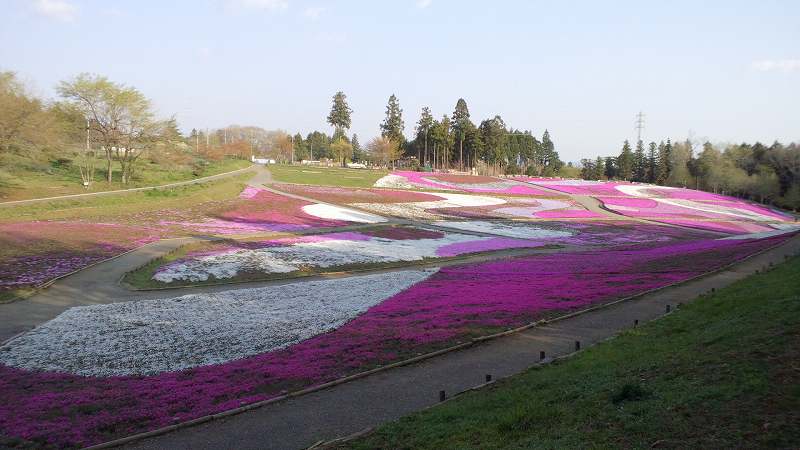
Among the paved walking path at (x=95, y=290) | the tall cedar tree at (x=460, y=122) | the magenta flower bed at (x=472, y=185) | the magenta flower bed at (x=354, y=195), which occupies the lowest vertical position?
the paved walking path at (x=95, y=290)

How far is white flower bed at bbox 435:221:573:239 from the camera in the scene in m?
49.5

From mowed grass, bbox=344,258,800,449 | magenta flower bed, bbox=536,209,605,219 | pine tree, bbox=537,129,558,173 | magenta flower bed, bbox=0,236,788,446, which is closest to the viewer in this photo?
mowed grass, bbox=344,258,800,449

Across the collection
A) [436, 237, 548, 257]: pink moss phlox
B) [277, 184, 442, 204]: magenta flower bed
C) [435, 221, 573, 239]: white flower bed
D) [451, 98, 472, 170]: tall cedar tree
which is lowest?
[436, 237, 548, 257]: pink moss phlox

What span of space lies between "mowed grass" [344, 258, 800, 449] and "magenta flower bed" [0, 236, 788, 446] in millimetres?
4370

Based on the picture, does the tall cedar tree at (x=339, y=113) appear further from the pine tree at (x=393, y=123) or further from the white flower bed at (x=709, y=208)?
the white flower bed at (x=709, y=208)

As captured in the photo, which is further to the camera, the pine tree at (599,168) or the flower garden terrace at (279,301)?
the pine tree at (599,168)

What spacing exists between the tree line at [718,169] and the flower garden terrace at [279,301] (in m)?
59.0

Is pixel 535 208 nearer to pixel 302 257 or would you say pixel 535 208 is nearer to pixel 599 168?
pixel 302 257

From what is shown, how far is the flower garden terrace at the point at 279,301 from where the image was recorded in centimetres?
1220

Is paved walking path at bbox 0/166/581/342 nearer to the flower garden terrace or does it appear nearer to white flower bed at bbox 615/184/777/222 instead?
the flower garden terrace

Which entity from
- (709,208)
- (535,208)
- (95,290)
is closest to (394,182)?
(535,208)

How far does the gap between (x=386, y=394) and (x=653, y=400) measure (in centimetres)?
585

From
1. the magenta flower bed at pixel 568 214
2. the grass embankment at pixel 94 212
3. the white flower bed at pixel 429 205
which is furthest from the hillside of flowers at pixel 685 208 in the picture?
the grass embankment at pixel 94 212

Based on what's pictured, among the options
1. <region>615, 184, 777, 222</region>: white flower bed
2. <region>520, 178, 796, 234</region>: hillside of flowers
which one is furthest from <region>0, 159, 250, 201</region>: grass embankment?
<region>615, 184, 777, 222</region>: white flower bed
